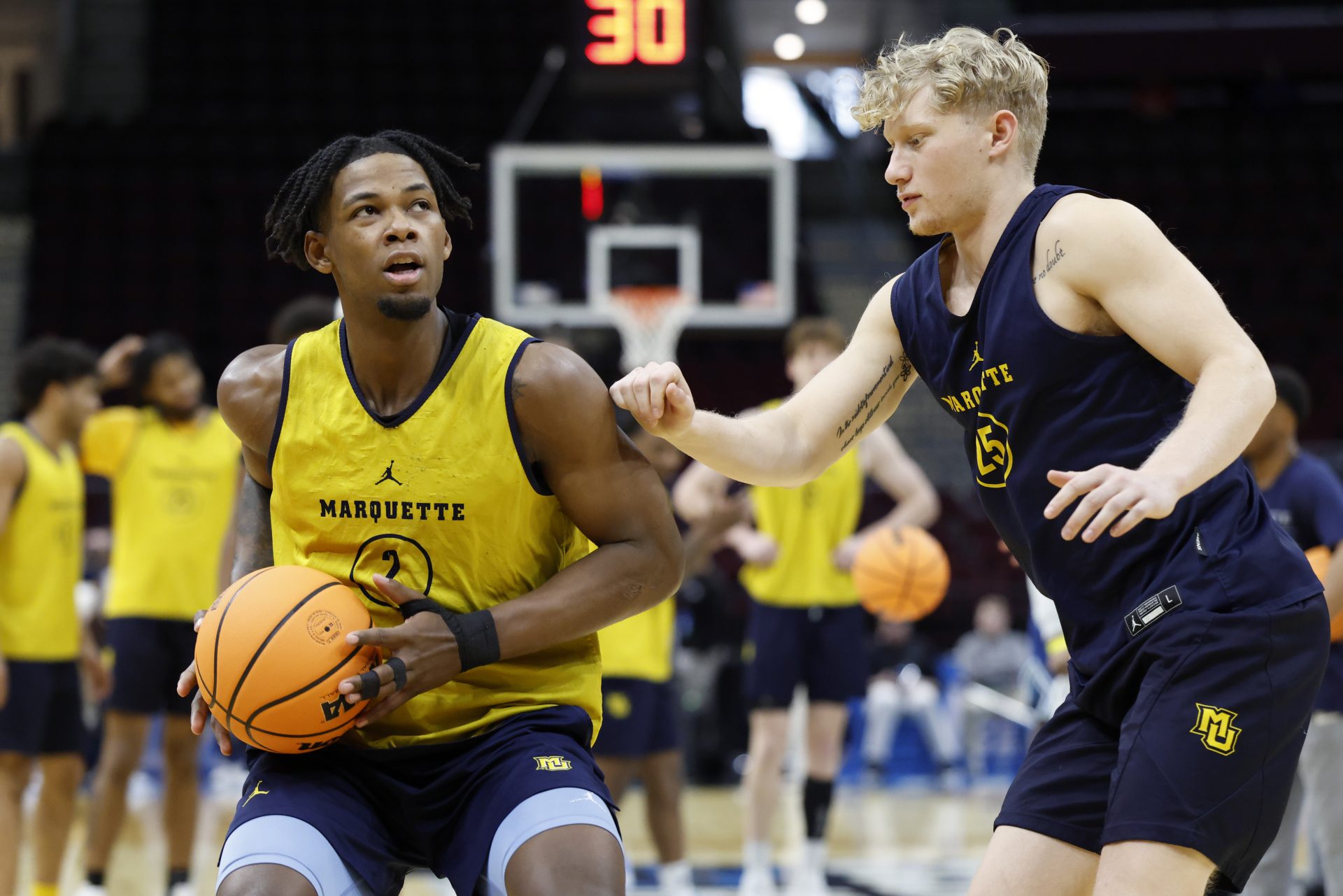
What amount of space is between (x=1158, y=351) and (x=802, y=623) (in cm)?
415

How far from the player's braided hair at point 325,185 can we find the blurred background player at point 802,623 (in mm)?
3260

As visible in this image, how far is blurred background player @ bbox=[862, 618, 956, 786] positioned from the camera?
10.1 m

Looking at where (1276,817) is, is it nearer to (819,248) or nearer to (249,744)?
(249,744)

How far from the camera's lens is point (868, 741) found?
1028 centimetres

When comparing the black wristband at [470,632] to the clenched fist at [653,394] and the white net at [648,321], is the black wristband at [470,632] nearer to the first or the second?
the clenched fist at [653,394]

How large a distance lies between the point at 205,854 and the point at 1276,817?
19.6 ft

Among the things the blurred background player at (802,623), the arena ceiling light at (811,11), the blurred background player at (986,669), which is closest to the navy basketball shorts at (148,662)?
the blurred background player at (802,623)

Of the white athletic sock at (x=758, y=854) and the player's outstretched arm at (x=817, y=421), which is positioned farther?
the white athletic sock at (x=758, y=854)

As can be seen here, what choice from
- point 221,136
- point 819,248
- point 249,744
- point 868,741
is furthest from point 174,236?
point 249,744

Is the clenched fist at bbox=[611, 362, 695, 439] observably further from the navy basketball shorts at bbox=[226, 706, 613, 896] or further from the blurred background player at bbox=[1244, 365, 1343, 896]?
the blurred background player at bbox=[1244, 365, 1343, 896]

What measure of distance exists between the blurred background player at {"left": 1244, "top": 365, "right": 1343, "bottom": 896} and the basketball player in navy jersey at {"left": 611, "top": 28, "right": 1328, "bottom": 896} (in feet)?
7.90

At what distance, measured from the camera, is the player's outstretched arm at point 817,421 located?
115 inches

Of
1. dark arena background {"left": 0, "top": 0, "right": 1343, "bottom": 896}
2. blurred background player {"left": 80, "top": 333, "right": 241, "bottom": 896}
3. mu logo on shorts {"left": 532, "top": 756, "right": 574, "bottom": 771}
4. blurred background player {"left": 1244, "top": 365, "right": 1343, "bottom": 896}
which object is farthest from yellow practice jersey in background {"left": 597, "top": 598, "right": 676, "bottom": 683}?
mu logo on shorts {"left": 532, "top": 756, "right": 574, "bottom": 771}

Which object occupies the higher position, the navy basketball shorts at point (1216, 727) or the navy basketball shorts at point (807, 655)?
the navy basketball shorts at point (1216, 727)
